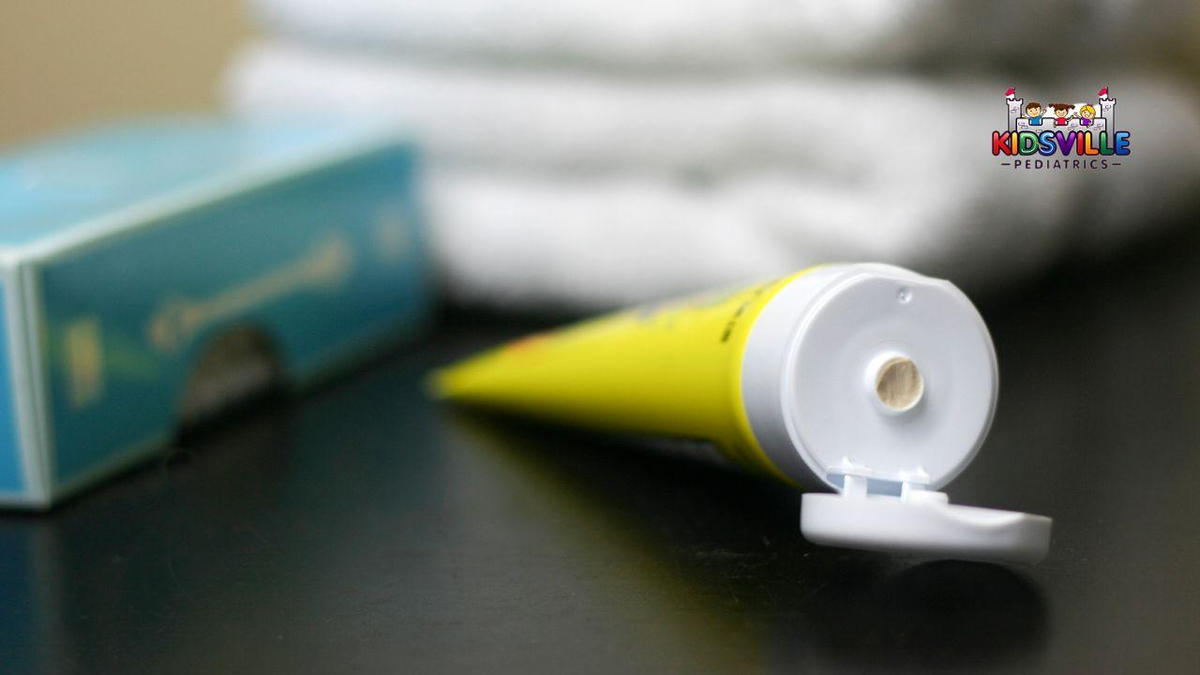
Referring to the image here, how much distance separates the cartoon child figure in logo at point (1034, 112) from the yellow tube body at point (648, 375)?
0.39ft

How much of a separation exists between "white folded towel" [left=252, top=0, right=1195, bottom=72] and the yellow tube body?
15cm

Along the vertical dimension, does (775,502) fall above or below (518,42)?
below

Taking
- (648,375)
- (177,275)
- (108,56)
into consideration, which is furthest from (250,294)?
(108,56)

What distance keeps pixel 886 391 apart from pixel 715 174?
0.95ft

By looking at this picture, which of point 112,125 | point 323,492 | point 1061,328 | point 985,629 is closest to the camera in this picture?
point 985,629

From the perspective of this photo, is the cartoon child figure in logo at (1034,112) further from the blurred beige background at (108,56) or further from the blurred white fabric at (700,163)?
the blurred beige background at (108,56)

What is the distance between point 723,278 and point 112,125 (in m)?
0.32

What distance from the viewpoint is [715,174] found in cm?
65

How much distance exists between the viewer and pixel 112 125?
2.34 feet

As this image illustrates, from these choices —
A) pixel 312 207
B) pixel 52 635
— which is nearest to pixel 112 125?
pixel 312 207

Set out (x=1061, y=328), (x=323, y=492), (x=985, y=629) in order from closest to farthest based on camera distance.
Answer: (x=985, y=629) < (x=323, y=492) < (x=1061, y=328)

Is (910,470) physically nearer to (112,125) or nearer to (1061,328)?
(1061,328)

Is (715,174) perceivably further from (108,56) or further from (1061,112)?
(108,56)

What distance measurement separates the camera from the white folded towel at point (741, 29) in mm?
549
